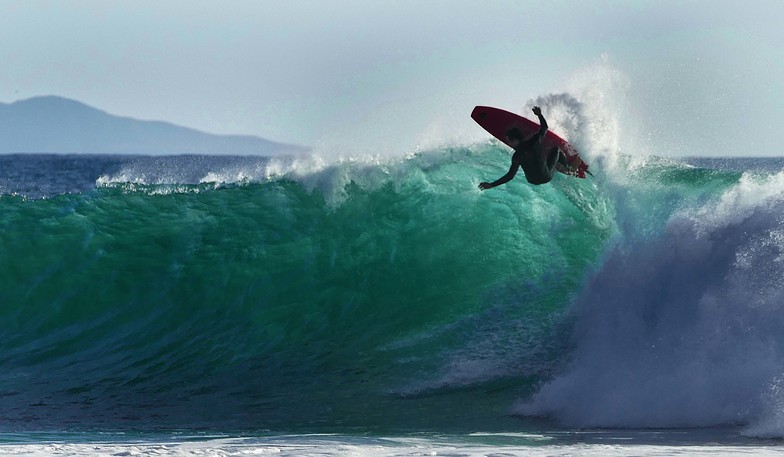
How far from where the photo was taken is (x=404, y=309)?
12.4 metres

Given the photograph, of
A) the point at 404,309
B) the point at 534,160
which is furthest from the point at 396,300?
the point at 534,160

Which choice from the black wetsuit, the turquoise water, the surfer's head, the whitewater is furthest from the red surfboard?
the black wetsuit

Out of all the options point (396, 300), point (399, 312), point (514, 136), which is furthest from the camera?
point (396, 300)

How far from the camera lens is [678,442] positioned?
25.7ft

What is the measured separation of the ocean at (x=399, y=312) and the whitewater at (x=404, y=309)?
0.03 m

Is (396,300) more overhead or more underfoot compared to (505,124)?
more underfoot

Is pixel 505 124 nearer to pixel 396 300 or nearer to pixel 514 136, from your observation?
pixel 514 136

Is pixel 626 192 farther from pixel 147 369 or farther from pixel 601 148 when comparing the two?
pixel 147 369

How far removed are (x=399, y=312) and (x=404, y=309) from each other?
0.27 feet

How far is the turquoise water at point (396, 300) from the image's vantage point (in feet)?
30.6

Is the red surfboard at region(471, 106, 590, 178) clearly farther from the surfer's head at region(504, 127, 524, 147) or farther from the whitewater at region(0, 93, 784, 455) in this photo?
the whitewater at region(0, 93, 784, 455)

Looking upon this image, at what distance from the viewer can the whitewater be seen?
8805 mm

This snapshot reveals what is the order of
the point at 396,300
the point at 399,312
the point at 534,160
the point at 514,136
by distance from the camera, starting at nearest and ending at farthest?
the point at 534,160
the point at 514,136
the point at 399,312
the point at 396,300

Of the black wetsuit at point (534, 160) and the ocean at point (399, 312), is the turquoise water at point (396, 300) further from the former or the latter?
the black wetsuit at point (534, 160)
